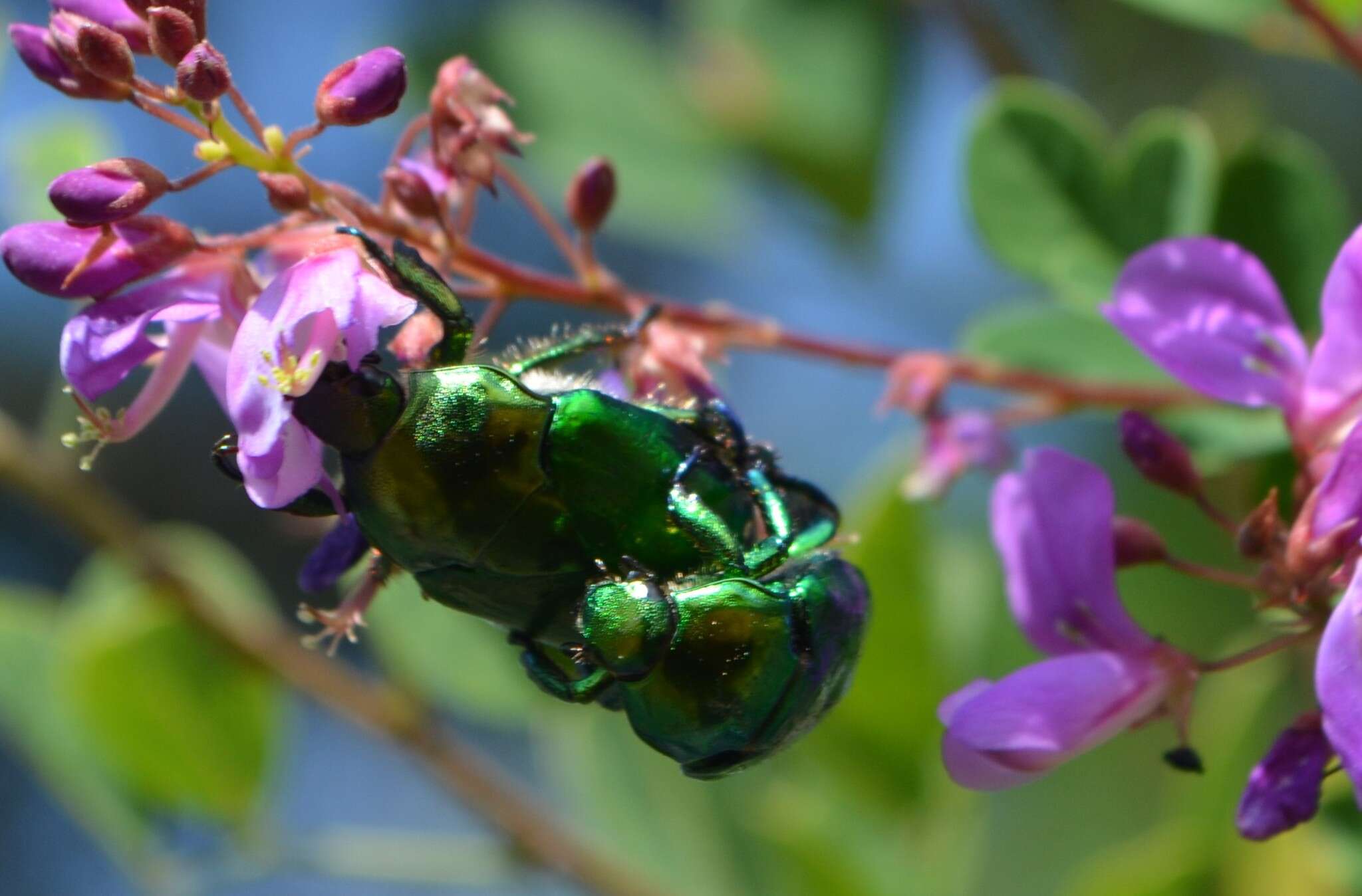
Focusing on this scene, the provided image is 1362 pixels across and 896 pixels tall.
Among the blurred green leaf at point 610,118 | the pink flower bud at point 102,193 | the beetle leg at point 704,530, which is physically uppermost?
the pink flower bud at point 102,193

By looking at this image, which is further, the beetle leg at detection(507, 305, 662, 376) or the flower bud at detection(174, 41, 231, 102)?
the beetle leg at detection(507, 305, 662, 376)

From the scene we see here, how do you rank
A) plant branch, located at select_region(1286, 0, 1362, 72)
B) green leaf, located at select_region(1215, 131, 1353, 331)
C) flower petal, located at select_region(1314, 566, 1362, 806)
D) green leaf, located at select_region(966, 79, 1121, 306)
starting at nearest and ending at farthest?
flower petal, located at select_region(1314, 566, 1362, 806) < plant branch, located at select_region(1286, 0, 1362, 72) < green leaf, located at select_region(1215, 131, 1353, 331) < green leaf, located at select_region(966, 79, 1121, 306)

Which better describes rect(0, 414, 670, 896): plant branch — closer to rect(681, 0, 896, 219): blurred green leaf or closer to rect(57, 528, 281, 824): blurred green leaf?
rect(57, 528, 281, 824): blurred green leaf

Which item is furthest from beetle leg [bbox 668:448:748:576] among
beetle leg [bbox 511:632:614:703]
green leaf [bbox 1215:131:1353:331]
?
green leaf [bbox 1215:131:1353:331]

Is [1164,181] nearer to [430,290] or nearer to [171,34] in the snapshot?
[430,290]

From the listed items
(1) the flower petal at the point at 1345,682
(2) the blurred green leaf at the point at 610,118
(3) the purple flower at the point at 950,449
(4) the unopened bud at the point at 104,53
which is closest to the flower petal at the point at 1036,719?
(1) the flower petal at the point at 1345,682

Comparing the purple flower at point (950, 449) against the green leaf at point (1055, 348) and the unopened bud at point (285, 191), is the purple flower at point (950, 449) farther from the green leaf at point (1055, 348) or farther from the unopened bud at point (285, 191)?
the unopened bud at point (285, 191)

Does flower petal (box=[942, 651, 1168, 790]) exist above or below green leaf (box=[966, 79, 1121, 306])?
below
